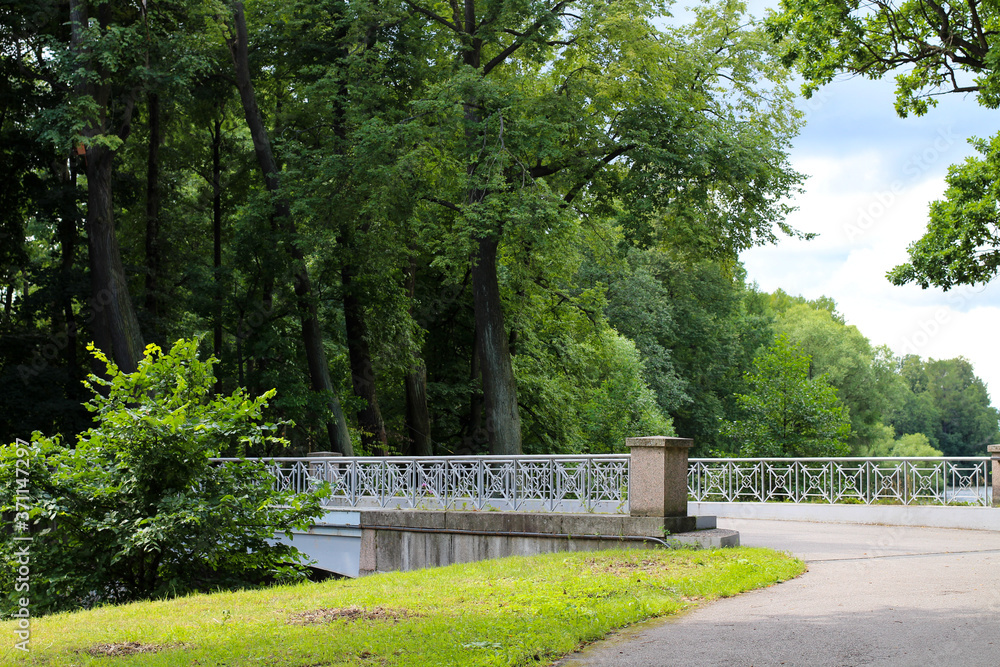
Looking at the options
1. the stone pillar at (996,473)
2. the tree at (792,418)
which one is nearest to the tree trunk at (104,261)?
the tree at (792,418)

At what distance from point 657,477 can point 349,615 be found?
508cm

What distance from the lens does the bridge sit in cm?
1158

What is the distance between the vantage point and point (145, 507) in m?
10.1

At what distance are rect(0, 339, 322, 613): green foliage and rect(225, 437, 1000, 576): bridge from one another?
1.56 m

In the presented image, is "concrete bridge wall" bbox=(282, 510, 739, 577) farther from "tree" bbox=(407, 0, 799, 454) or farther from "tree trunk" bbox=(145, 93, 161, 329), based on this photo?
"tree trunk" bbox=(145, 93, 161, 329)

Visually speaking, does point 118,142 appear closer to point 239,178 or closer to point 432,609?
point 239,178

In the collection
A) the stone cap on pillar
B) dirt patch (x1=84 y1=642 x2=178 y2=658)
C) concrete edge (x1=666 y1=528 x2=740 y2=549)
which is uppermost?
the stone cap on pillar

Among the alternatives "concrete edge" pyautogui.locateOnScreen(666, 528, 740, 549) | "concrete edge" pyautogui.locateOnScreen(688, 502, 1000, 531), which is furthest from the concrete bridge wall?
"concrete edge" pyautogui.locateOnScreen(688, 502, 1000, 531)

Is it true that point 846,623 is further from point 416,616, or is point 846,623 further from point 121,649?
point 121,649

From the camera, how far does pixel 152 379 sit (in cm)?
1105

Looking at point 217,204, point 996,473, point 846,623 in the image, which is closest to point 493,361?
point 996,473

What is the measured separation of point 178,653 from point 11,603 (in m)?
4.97

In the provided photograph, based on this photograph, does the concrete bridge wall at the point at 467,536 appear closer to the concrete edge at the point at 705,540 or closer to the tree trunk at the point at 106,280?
the concrete edge at the point at 705,540

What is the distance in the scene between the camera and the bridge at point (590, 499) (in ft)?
38.0
